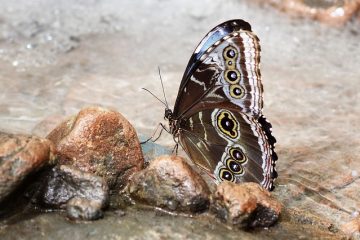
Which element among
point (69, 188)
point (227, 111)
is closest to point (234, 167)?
point (227, 111)

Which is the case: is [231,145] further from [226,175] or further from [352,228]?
[352,228]

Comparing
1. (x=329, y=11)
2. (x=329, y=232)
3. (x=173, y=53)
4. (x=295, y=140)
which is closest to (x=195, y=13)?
(x=173, y=53)

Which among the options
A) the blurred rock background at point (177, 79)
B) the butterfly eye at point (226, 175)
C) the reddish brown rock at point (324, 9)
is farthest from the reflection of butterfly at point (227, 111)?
the reddish brown rock at point (324, 9)

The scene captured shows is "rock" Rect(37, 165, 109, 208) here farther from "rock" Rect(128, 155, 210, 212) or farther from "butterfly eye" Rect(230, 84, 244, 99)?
"butterfly eye" Rect(230, 84, 244, 99)

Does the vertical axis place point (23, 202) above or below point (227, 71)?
below

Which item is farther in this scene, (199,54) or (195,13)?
(195,13)

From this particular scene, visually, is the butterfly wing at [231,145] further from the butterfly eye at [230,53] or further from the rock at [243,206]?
the rock at [243,206]

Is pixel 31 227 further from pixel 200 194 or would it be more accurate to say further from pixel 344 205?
pixel 344 205
